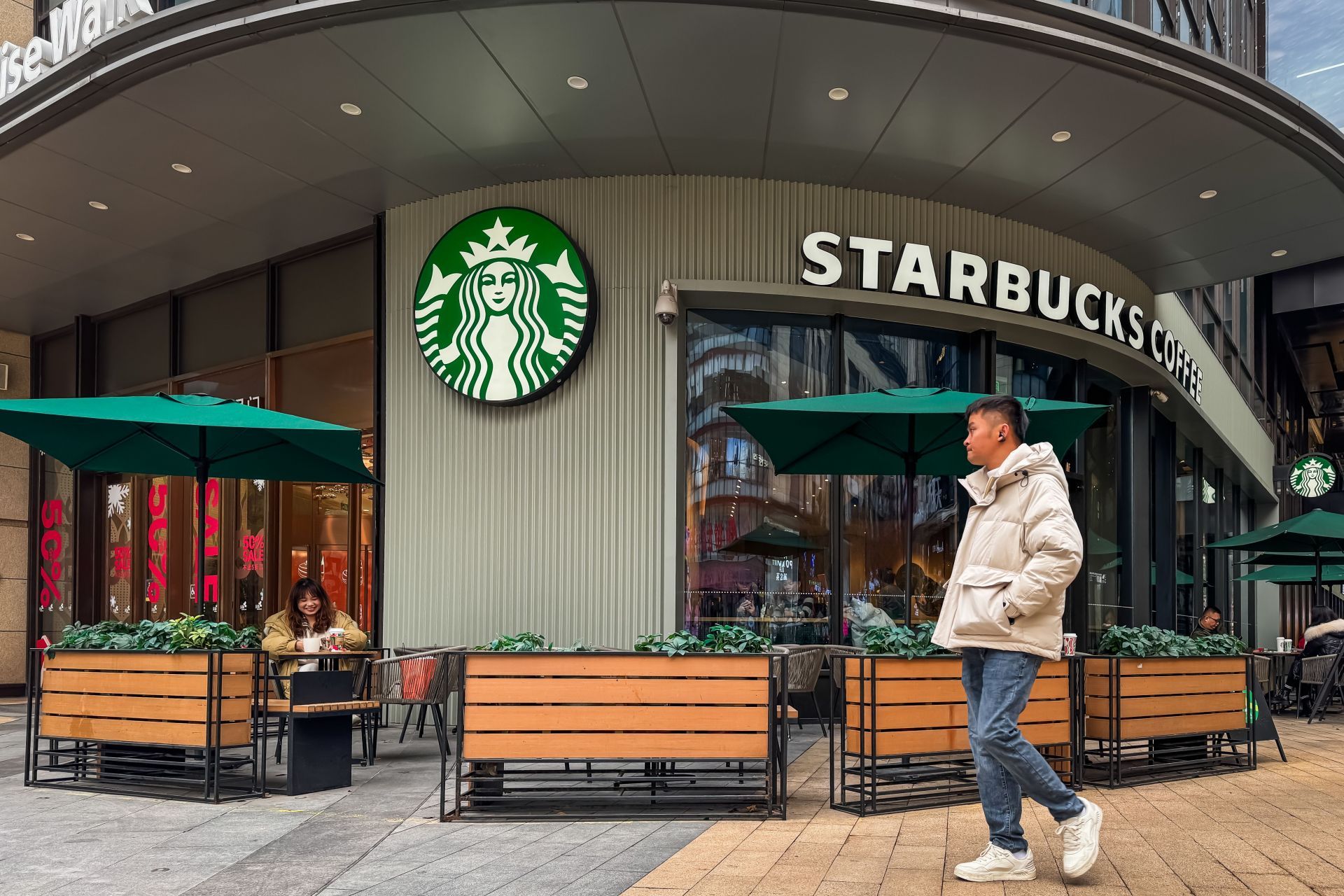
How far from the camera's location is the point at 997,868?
4230 millimetres

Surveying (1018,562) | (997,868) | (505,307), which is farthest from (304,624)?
(1018,562)

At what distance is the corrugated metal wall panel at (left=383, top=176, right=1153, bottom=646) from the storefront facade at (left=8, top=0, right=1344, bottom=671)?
0.03m

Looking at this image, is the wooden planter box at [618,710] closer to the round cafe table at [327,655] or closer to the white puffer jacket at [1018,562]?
the white puffer jacket at [1018,562]

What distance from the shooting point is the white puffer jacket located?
412cm

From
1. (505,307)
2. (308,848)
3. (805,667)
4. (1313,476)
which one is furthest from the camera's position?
(1313,476)

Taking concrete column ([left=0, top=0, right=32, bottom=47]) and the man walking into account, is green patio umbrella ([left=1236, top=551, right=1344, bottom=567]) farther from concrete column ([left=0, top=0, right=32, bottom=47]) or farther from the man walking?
concrete column ([left=0, top=0, right=32, bottom=47])

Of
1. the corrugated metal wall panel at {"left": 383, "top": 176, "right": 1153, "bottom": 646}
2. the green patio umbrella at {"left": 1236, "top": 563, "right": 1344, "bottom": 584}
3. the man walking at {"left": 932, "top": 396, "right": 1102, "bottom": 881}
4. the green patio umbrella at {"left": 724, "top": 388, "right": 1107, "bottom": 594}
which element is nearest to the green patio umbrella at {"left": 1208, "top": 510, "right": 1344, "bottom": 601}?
the green patio umbrella at {"left": 1236, "top": 563, "right": 1344, "bottom": 584}

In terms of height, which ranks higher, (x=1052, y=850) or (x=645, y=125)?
(x=645, y=125)

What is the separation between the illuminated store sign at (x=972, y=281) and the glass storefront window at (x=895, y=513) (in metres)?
Result: 0.63

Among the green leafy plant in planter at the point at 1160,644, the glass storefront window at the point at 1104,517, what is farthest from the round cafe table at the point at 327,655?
the glass storefront window at the point at 1104,517

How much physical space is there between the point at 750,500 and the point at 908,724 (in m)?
4.16

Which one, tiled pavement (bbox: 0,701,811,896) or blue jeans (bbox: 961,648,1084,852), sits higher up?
blue jeans (bbox: 961,648,1084,852)

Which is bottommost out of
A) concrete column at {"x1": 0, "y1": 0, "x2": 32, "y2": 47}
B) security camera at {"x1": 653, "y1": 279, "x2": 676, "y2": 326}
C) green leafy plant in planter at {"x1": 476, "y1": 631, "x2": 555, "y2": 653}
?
green leafy plant in planter at {"x1": 476, "y1": 631, "x2": 555, "y2": 653}

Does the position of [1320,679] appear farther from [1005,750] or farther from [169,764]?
[169,764]
